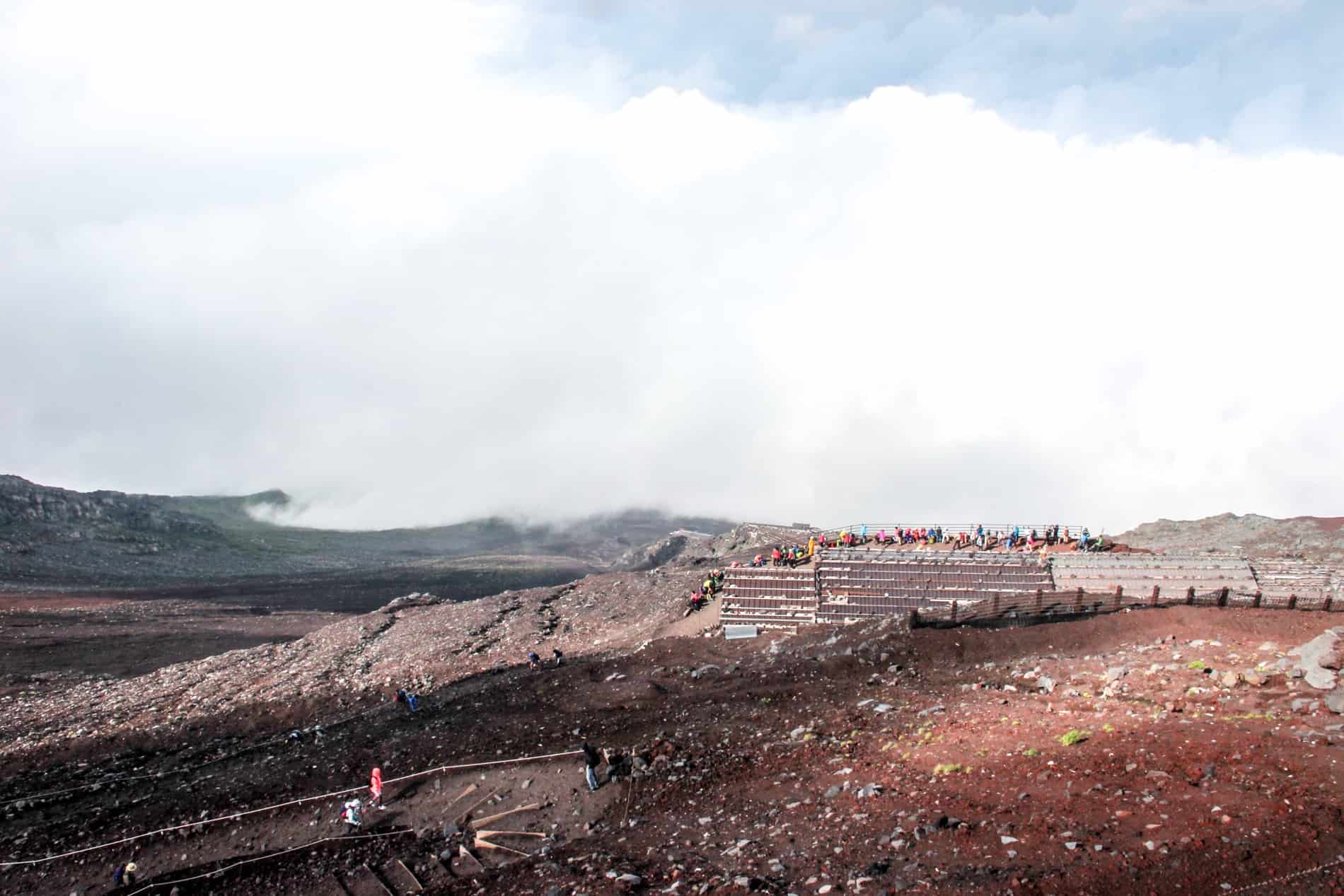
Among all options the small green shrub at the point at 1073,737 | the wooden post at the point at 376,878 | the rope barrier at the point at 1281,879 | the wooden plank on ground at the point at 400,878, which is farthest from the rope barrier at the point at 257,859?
the rope barrier at the point at 1281,879

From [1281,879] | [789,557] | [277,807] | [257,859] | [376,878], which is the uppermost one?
[789,557]

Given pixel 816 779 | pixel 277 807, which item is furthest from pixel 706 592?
pixel 277 807

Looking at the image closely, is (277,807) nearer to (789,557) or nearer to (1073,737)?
(1073,737)

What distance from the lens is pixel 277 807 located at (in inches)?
750

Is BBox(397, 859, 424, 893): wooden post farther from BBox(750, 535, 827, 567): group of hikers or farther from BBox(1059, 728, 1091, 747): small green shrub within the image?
BBox(750, 535, 827, 567): group of hikers

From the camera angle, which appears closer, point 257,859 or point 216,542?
point 257,859

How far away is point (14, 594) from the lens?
6862 centimetres

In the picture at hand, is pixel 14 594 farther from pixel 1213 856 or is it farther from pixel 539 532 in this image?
pixel 1213 856

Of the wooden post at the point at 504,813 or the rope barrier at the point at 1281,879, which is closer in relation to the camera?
the rope barrier at the point at 1281,879

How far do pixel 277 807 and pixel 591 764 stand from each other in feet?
25.5

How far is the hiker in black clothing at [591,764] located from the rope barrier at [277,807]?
56cm

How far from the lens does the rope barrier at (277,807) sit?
59.6ft

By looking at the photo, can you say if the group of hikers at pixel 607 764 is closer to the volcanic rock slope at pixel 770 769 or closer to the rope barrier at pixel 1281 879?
the volcanic rock slope at pixel 770 769

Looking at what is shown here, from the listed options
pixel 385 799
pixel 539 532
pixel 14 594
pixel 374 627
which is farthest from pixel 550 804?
pixel 539 532
